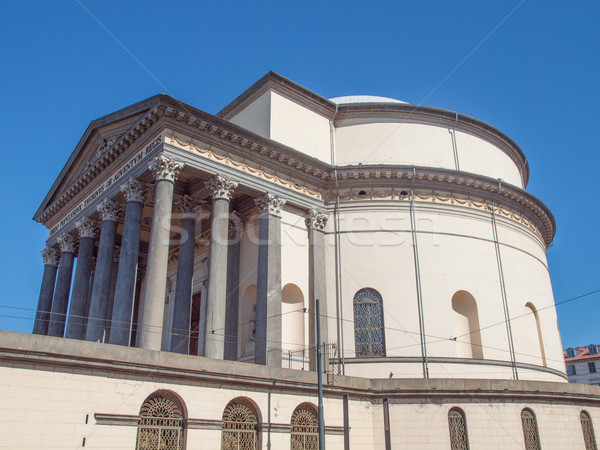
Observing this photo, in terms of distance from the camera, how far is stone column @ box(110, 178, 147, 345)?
1764 centimetres

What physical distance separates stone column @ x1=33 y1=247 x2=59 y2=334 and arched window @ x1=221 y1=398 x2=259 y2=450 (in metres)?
13.9

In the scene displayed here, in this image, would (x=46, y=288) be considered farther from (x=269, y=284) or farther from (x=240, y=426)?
(x=240, y=426)

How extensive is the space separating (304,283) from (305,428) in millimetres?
6691

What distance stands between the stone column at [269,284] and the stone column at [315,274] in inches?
71.2

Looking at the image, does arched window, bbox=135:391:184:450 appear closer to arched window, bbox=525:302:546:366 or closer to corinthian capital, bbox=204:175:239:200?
corinthian capital, bbox=204:175:239:200

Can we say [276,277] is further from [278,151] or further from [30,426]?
[30,426]

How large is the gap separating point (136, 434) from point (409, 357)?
36.8 ft

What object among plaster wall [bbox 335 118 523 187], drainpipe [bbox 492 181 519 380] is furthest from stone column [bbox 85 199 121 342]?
drainpipe [bbox 492 181 519 380]

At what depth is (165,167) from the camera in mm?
18438

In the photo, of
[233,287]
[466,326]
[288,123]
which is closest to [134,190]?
[233,287]

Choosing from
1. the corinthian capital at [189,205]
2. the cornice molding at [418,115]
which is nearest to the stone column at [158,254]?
the corinthian capital at [189,205]

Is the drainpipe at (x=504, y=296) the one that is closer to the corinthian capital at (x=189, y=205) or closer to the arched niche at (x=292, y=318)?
the arched niche at (x=292, y=318)

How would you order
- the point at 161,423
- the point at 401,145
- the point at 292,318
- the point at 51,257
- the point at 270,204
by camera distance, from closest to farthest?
the point at 161,423 → the point at 270,204 → the point at 292,318 → the point at 401,145 → the point at 51,257

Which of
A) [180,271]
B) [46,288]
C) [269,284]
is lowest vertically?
[269,284]
